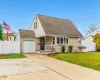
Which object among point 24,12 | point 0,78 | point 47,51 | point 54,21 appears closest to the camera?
point 0,78

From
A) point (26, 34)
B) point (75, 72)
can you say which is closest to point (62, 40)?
point (26, 34)

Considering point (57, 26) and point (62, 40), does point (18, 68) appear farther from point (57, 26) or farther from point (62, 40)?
point (57, 26)

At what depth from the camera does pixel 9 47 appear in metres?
18.7

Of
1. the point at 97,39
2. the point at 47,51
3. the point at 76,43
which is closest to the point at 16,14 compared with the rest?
the point at 47,51

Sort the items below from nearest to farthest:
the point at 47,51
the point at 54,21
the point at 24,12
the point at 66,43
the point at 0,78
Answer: the point at 0,78 < the point at 47,51 < the point at 66,43 < the point at 54,21 < the point at 24,12

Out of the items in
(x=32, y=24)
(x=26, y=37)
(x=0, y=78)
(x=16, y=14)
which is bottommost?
(x=0, y=78)

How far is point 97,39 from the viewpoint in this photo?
25.5 meters

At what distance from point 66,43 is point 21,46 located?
25.9ft

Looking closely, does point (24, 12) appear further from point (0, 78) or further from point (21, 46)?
point (0, 78)

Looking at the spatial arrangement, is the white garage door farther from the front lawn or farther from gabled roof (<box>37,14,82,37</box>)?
the front lawn

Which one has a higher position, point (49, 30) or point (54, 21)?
point (54, 21)

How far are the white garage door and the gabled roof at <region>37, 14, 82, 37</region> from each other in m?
3.31

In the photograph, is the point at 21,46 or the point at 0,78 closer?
the point at 0,78

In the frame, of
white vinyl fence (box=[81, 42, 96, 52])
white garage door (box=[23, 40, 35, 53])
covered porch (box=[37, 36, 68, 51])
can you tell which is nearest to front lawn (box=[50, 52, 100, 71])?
covered porch (box=[37, 36, 68, 51])
